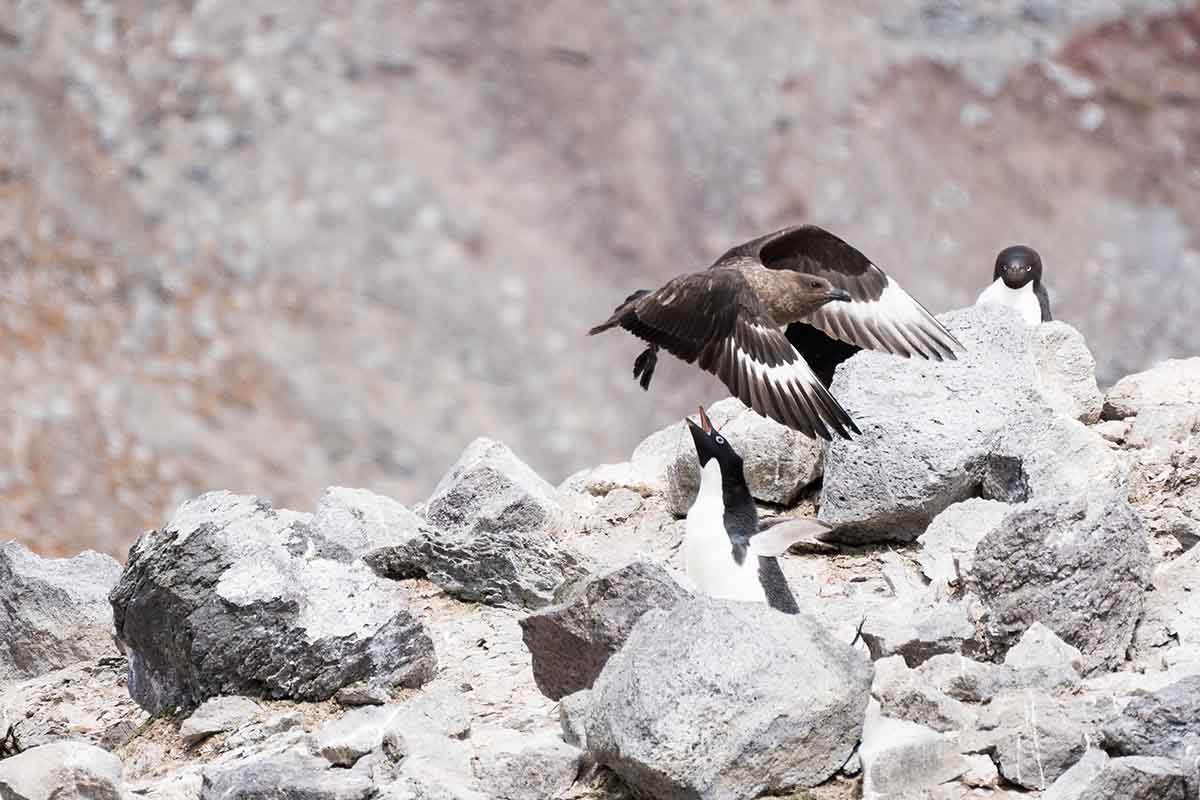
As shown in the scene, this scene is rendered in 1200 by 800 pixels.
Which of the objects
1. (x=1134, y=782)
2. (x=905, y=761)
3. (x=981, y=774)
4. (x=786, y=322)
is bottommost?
(x=1134, y=782)

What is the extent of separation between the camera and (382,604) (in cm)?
615

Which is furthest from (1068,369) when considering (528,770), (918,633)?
(528,770)

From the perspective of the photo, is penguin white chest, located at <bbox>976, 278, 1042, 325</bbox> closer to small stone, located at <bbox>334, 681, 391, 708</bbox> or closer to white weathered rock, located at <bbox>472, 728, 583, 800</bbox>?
small stone, located at <bbox>334, 681, 391, 708</bbox>

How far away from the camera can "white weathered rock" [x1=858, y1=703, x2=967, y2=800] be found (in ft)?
15.8

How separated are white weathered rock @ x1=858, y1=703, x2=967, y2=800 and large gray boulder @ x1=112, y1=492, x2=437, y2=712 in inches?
70.5

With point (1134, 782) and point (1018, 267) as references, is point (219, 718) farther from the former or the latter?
point (1018, 267)

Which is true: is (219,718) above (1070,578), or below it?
above

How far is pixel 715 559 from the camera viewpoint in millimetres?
6227

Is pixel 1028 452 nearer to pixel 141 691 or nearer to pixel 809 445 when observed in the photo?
pixel 809 445

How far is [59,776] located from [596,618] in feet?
5.34

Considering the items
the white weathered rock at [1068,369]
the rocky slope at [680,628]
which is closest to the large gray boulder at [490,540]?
the rocky slope at [680,628]

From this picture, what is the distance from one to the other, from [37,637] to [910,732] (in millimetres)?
3864

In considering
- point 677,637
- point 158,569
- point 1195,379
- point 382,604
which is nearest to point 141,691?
point 158,569

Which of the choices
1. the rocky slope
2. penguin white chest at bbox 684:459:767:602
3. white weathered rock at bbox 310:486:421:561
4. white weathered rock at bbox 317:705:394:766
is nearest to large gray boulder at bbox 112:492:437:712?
the rocky slope
